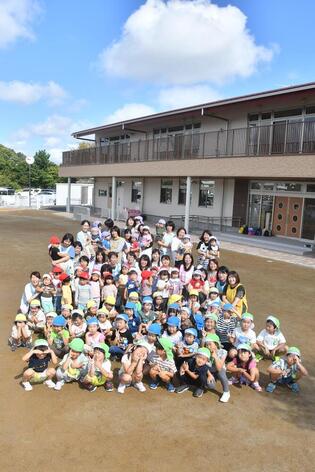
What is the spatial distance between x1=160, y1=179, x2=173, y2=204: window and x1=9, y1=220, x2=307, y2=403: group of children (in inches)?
611

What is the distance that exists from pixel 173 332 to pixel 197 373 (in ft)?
2.01

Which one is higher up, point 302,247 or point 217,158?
point 217,158

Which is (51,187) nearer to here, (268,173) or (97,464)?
(268,173)

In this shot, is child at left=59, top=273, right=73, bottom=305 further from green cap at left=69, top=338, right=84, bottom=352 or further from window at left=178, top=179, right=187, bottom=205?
window at left=178, top=179, right=187, bottom=205

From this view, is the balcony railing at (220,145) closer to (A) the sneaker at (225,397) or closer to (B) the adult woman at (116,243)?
(B) the adult woman at (116,243)

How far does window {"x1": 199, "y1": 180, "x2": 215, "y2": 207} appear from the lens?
1973 cm

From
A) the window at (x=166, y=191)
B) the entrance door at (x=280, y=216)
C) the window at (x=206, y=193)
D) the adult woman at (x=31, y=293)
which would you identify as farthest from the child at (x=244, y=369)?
the window at (x=166, y=191)

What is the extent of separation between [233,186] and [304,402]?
1479 cm

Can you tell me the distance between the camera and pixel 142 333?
5.27m

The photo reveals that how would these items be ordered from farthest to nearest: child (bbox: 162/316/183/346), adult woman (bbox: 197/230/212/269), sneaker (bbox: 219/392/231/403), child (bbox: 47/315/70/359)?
1. adult woman (bbox: 197/230/212/269)
2. child (bbox: 47/315/70/359)
3. child (bbox: 162/316/183/346)
4. sneaker (bbox: 219/392/231/403)

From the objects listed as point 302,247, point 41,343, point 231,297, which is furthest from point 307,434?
point 302,247

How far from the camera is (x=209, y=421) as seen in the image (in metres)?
3.89

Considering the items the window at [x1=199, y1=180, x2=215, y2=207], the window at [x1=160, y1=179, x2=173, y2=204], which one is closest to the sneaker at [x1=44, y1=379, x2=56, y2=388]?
the window at [x1=199, y1=180, x2=215, y2=207]

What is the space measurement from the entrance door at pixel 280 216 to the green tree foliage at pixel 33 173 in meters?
41.6
